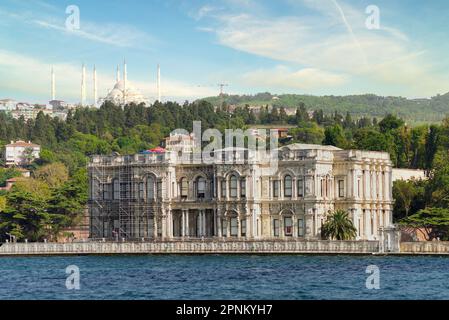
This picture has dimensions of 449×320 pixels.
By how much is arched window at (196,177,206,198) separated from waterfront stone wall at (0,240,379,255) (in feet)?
21.7

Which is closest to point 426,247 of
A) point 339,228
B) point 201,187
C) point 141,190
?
point 339,228

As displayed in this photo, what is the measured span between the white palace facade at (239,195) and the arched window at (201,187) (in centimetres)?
6

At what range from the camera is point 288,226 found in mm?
80062

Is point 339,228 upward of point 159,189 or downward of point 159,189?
downward

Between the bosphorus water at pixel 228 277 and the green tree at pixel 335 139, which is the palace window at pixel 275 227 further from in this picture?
the green tree at pixel 335 139

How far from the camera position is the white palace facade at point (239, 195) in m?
79.2

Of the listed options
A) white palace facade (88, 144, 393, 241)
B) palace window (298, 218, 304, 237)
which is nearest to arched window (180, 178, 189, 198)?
white palace facade (88, 144, 393, 241)

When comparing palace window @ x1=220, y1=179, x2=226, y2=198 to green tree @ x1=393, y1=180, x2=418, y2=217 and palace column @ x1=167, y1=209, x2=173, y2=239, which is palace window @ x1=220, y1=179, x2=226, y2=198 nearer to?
palace column @ x1=167, y1=209, x2=173, y2=239

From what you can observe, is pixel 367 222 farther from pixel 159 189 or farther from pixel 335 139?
pixel 335 139

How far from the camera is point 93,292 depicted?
52.8 m

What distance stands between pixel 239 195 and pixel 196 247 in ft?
20.6

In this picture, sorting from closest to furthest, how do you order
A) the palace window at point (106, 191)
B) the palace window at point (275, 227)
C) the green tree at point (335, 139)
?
the palace window at point (275, 227), the palace window at point (106, 191), the green tree at point (335, 139)

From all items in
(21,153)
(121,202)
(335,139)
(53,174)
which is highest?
(21,153)

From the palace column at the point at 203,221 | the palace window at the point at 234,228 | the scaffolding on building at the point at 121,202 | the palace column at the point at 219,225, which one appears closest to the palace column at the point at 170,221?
the scaffolding on building at the point at 121,202
